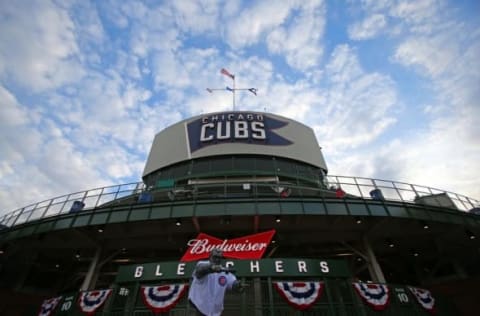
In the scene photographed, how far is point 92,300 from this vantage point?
48.3ft

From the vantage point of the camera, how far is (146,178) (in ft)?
106

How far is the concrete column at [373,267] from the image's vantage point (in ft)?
59.5

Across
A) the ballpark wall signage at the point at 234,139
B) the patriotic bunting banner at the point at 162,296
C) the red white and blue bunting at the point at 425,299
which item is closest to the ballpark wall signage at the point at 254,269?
the patriotic bunting banner at the point at 162,296

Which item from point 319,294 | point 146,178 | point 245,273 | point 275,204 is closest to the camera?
point 319,294

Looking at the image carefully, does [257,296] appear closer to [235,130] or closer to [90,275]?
[90,275]

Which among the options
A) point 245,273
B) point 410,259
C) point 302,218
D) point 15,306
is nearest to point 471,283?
point 410,259

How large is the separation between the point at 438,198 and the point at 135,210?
24.0 meters

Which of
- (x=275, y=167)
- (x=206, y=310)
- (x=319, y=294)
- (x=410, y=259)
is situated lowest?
(x=206, y=310)

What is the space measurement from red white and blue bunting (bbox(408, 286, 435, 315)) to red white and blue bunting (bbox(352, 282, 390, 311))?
8.22 ft

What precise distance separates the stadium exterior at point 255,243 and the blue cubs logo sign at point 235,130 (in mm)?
941

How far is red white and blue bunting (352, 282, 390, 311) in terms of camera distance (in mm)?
14148

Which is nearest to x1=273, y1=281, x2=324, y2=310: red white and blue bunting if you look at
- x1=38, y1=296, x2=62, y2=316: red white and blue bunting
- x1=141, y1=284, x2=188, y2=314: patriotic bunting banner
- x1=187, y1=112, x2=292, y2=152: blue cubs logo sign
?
x1=141, y1=284, x2=188, y2=314: patriotic bunting banner

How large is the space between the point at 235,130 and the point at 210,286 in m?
26.6

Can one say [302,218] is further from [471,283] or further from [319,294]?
[471,283]
